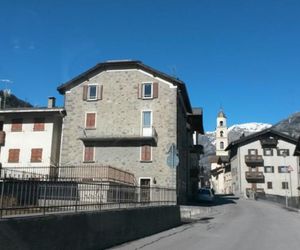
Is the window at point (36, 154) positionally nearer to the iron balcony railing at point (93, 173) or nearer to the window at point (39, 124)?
the iron balcony railing at point (93, 173)

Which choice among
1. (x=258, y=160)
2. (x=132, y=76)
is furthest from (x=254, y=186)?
(x=132, y=76)

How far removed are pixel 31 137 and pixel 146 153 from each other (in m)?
11.7

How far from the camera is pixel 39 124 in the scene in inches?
1641

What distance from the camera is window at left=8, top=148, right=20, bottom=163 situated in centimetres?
4122

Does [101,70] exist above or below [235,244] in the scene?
above

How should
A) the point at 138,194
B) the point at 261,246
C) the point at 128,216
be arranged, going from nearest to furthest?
the point at 261,246 → the point at 128,216 → the point at 138,194

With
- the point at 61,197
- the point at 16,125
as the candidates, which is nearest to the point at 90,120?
the point at 16,125

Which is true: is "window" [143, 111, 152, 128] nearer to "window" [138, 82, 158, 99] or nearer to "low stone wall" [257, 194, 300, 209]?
"window" [138, 82, 158, 99]

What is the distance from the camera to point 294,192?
74.3m

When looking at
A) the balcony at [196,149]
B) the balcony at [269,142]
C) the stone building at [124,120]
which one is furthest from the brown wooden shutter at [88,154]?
the balcony at [269,142]

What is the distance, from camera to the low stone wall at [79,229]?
349 inches

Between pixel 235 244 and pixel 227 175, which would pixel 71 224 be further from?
pixel 227 175

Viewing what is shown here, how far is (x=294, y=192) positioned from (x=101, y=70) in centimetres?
4770

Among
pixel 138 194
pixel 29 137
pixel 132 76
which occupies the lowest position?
pixel 138 194
